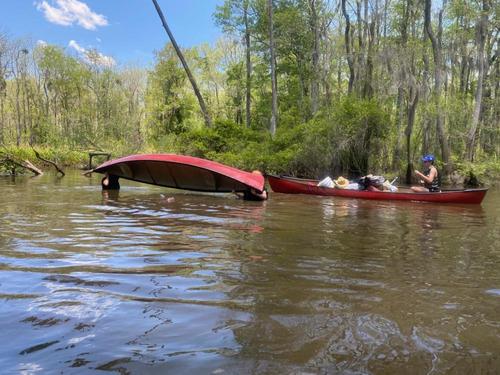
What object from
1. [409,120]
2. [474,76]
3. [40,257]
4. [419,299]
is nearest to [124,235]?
[40,257]

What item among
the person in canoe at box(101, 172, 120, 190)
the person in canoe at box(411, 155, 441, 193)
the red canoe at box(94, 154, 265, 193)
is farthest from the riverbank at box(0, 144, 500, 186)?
the red canoe at box(94, 154, 265, 193)

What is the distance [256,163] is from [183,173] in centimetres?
1291

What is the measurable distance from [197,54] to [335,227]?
4146 cm

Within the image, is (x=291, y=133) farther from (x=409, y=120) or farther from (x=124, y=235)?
(x=124, y=235)

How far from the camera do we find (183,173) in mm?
13562

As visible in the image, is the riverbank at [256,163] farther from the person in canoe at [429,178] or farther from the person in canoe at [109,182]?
the person in canoe at [429,178]

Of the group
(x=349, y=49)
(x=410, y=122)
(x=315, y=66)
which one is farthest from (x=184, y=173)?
(x=315, y=66)

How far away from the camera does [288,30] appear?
34.0 metres

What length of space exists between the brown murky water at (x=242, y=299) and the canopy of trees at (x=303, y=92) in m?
15.7

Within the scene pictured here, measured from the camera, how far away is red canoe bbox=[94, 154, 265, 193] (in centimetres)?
1257

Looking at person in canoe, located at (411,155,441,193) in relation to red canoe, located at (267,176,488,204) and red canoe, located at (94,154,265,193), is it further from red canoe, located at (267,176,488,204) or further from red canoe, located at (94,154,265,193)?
red canoe, located at (94,154,265,193)

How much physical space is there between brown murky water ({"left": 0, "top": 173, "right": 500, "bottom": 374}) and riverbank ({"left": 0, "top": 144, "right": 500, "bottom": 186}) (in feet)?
51.5

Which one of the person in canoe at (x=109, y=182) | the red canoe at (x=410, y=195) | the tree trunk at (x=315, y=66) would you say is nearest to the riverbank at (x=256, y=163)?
the tree trunk at (x=315, y=66)

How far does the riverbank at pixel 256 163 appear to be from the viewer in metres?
22.4
